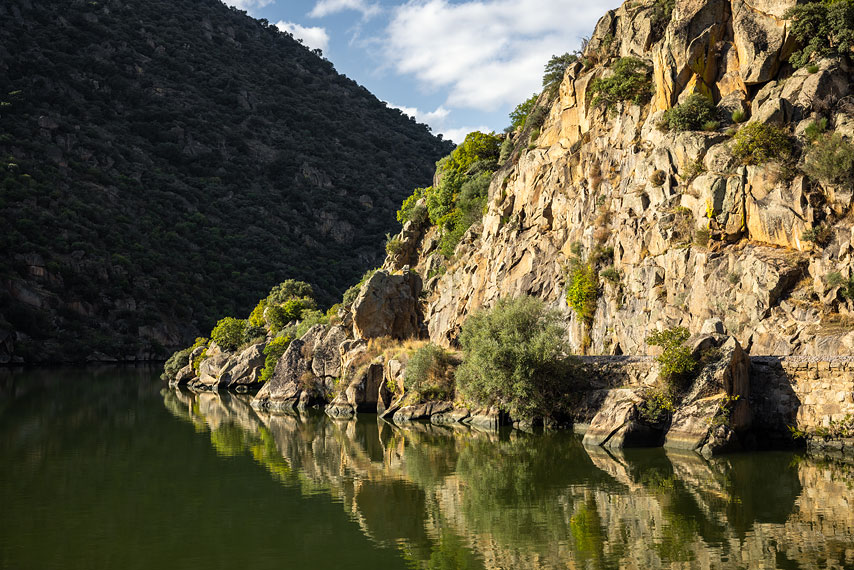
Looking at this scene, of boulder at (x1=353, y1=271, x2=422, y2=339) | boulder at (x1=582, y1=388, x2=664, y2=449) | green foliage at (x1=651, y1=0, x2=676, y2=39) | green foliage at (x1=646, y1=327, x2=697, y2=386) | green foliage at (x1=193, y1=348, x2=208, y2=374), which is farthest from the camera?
green foliage at (x1=193, y1=348, x2=208, y2=374)

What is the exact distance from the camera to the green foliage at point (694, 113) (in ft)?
122

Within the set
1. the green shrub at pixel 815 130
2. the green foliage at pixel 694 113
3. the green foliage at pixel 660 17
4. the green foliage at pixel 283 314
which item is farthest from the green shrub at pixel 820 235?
the green foliage at pixel 283 314

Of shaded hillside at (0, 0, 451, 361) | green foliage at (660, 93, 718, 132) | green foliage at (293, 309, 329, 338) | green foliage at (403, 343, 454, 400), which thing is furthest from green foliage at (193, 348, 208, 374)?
green foliage at (660, 93, 718, 132)

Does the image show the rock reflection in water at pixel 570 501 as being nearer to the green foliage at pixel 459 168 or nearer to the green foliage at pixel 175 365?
the green foliage at pixel 459 168

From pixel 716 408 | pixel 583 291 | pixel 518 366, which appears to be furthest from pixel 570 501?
pixel 583 291

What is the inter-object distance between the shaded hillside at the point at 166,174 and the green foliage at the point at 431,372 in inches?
3006

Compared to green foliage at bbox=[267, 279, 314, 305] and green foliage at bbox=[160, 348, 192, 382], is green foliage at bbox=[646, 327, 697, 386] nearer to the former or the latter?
green foliage at bbox=[267, 279, 314, 305]

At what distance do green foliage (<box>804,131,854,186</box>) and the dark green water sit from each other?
14308 mm

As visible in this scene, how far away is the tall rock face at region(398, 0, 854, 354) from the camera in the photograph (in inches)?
1154

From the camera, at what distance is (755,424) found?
24938 mm

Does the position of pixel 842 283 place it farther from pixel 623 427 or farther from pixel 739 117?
pixel 739 117

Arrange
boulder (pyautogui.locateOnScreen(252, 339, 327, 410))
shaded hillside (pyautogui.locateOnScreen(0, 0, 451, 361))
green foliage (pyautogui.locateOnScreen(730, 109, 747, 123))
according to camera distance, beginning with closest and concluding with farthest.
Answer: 1. green foliage (pyautogui.locateOnScreen(730, 109, 747, 123))
2. boulder (pyautogui.locateOnScreen(252, 339, 327, 410))
3. shaded hillside (pyautogui.locateOnScreen(0, 0, 451, 361))

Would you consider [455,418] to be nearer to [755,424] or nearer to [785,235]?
[755,424]

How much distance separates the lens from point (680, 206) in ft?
117
